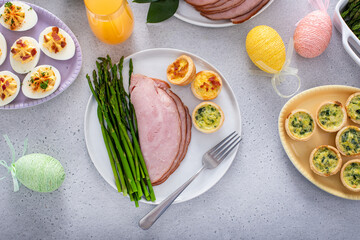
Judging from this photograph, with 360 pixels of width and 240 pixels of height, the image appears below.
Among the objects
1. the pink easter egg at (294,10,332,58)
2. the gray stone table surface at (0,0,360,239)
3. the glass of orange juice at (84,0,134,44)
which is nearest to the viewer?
the glass of orange juice at (84,0,134,44)

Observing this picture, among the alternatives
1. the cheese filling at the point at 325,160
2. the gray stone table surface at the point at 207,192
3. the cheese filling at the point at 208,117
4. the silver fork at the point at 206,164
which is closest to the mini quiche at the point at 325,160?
the cheese filling at the point at 325,160

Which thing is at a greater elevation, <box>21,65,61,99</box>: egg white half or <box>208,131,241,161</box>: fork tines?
<box>21,65,61,99</box>: egg white half

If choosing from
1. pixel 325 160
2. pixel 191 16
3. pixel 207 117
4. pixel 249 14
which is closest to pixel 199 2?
pixel 191 16

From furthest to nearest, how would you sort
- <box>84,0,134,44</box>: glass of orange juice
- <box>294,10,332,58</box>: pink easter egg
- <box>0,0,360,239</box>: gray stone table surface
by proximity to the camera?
<box>0,0,360,239</box>: gray stone table surface → <box>294,10,332,58</box>: pink easter egg → <box>84,0,134,44</box>: glass of orange juice

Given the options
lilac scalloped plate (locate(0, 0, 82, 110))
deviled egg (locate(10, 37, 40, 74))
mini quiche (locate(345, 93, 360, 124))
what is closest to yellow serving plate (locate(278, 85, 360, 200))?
mini quiche (locate(345, 93, 360, 124))

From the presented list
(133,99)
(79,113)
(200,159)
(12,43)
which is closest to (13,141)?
(79,113)

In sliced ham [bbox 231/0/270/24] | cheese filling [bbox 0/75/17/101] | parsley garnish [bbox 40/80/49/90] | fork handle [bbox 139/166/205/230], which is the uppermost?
cheese filling [bbox 0/75/17/101]

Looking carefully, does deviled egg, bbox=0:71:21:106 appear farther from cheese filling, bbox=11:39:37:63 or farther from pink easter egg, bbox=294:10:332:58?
pink easter egg, bbox=294:10:332:58
